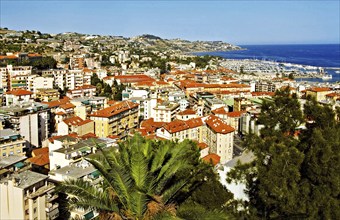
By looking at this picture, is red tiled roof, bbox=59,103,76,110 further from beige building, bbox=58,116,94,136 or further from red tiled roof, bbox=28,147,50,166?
red tiled roof, bbox=28,147,50,166

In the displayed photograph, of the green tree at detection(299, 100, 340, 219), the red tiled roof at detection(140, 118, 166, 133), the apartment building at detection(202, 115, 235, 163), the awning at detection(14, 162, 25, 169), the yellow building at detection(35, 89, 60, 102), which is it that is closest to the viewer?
the green tree at detection(299, 100, 340, 219)

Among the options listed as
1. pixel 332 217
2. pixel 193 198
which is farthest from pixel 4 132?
pixel 332 217

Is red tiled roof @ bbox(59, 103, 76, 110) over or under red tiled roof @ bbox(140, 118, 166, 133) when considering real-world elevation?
over

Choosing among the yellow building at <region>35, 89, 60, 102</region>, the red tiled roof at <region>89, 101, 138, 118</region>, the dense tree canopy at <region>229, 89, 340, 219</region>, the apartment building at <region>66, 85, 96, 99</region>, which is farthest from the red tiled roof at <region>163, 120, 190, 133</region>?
the dense tree canopy at <region>229, 89, 340, 219</region>

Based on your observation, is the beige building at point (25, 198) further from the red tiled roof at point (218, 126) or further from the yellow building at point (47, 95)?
the yellow building at point (47, 95)

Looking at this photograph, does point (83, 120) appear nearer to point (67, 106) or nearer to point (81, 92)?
point (67, 106)

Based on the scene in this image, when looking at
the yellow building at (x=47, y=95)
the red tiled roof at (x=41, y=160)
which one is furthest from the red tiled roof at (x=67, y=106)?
the red tiled roof at (x=41, y=160)

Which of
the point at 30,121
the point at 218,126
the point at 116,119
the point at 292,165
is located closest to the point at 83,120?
the point at 116,119

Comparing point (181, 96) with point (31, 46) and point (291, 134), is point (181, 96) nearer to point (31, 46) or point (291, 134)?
point (291, 134)
